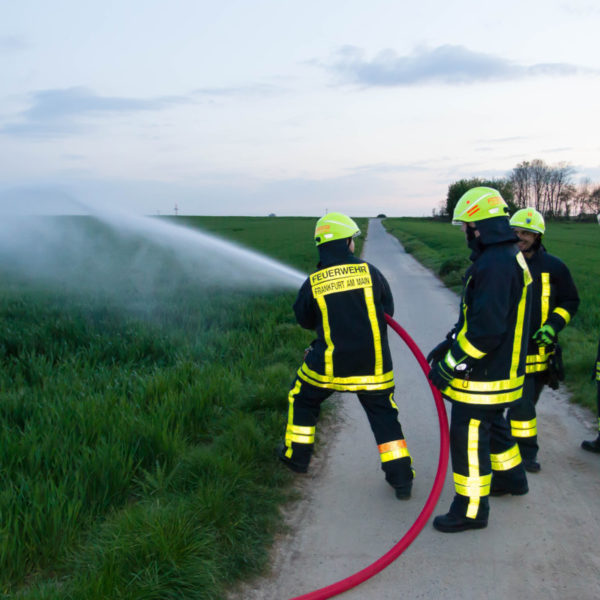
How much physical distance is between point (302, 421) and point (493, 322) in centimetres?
161

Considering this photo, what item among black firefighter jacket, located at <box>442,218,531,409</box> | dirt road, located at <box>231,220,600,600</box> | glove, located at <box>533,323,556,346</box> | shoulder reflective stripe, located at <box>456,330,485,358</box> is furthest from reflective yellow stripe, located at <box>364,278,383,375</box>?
glove, located at <box>533,323,556,346</box>

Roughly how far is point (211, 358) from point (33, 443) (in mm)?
2899

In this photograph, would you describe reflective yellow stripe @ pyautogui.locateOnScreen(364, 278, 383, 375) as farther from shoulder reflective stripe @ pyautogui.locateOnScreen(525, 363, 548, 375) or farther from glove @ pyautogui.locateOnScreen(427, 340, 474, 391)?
shoulder reflective stripe @ pyautogui.locateOnScreen(525, 363, 548, 375)

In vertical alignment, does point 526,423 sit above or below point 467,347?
below

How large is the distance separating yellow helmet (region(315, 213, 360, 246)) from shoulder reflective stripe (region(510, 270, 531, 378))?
1111 millimetres

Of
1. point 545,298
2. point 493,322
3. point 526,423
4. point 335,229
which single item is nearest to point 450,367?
point 493,322

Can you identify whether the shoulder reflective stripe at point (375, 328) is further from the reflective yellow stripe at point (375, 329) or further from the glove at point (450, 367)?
the glove at point (450, 367)

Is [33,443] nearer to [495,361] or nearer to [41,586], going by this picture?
[41,586]

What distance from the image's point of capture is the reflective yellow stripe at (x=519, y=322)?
139 inches

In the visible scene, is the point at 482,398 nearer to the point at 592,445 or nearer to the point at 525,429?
the point at 525,429

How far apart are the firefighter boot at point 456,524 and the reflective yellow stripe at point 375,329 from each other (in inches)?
39.7

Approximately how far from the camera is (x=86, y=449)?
3836 mm

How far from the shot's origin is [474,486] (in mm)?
3654

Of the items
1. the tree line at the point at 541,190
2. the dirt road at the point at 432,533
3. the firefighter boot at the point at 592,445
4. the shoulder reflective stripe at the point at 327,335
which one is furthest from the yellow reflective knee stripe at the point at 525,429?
the tree line at the point at 541,190
